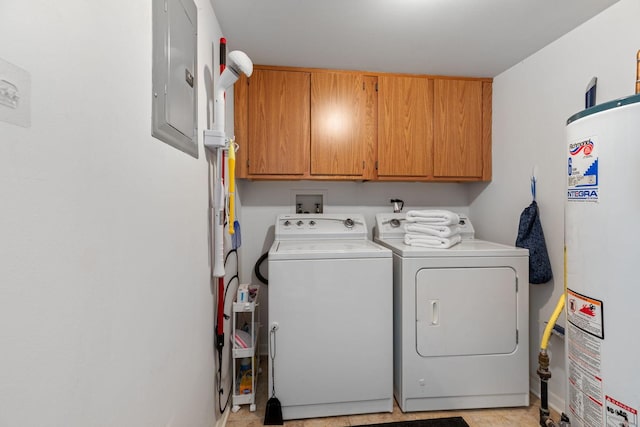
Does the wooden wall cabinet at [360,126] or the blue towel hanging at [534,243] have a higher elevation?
the wooden wall cabinet at [360,126]

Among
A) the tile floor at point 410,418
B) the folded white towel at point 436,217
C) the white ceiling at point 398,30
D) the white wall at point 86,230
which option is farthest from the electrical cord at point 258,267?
the white ceiling at point 398,30

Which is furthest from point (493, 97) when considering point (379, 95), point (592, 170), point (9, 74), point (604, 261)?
point (9, 74)

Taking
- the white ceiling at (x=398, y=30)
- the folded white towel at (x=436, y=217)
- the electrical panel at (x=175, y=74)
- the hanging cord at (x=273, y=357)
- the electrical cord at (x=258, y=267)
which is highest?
the white ceiling at (x=398, y=30)

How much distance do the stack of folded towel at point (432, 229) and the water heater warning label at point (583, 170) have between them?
0.94m

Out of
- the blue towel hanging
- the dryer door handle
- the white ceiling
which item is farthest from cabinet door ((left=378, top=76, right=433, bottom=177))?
the dryer door handle

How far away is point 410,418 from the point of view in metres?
1.80

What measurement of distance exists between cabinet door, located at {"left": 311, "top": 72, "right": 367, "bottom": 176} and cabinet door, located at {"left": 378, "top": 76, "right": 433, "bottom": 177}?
0.17 metres

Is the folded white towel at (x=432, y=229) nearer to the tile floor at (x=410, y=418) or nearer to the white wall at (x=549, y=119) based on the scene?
the white wall at (x=549, y=119)

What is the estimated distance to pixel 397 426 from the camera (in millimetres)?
1719

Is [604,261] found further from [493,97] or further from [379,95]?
[493,97]

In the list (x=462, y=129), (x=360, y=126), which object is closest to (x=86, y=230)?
(x=360, y=126)

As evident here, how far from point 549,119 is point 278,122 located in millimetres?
1893

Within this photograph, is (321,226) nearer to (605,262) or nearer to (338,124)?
(338,124)

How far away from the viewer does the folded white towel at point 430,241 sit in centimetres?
192
